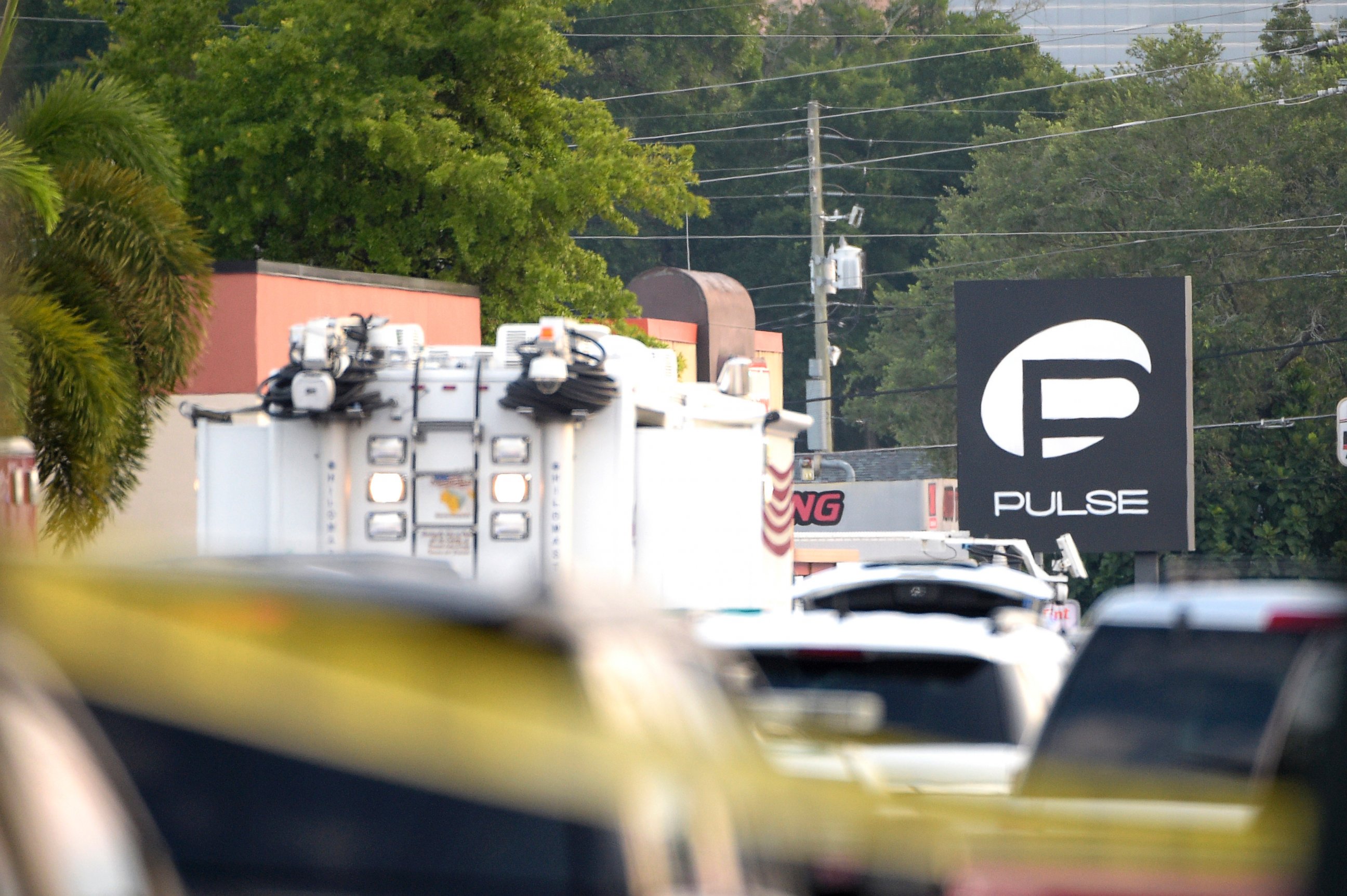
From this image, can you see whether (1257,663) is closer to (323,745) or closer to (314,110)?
(323,745)

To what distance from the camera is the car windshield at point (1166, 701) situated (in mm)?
4238

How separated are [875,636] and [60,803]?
4.21 metres

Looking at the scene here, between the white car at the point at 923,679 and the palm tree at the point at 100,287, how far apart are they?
9.80 metres

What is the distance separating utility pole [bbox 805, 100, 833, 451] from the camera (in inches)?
2101

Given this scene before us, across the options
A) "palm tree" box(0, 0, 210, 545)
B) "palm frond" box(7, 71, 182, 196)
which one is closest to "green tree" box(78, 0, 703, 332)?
"palm frond" box(7, 71, 182, 196)

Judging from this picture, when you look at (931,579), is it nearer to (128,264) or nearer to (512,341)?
(512,341)

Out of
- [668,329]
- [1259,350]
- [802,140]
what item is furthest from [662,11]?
[668,329]

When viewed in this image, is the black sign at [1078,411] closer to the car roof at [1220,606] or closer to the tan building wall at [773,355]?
the car roof at [1220,606]

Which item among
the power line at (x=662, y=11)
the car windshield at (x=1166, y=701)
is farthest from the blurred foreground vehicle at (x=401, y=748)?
the power line at (x=662, y=11)

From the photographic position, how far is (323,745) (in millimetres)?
1477

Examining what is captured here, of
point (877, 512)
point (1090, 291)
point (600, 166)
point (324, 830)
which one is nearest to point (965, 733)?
point (324, 830)

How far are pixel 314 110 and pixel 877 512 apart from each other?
56.4 feet

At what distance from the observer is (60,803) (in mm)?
1327

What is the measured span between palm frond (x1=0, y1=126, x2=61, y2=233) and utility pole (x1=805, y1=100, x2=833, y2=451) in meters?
39.1
